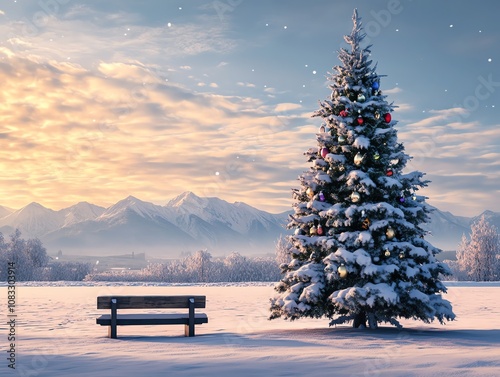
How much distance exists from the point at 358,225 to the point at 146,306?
684 cm

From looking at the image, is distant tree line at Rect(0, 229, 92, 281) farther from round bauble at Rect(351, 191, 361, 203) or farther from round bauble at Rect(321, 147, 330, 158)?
round bauble at Rect(351, 191, 361, 203)

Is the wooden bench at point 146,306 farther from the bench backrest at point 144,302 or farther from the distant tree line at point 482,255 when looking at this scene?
the distant tree line at point 482,255

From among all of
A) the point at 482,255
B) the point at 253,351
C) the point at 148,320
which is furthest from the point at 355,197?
the point at 482,255

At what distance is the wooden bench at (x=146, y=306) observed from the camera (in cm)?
1552

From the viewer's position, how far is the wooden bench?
1552 cm

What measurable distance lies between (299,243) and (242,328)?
3448 millimetres

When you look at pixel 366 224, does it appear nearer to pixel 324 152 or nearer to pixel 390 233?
pixel 390 233

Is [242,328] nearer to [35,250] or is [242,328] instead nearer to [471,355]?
[471,355]

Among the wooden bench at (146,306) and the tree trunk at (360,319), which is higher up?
the wooden bench at (146,306)

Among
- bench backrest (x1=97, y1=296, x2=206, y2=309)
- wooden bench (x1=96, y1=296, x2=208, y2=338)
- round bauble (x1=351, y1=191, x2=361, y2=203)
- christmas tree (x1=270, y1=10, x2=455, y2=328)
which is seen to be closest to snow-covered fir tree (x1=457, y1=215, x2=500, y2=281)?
christmas tree (x1=270, y1=10, x2=455, y2=328)

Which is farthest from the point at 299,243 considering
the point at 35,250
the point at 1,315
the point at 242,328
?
the point at 35,250

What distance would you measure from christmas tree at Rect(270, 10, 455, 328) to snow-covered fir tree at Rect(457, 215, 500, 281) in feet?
256

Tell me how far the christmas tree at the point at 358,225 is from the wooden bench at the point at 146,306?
286 cm

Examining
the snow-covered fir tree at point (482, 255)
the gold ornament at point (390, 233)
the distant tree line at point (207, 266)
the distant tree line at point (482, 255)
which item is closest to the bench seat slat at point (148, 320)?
the gold ornament at point (390, 233)
